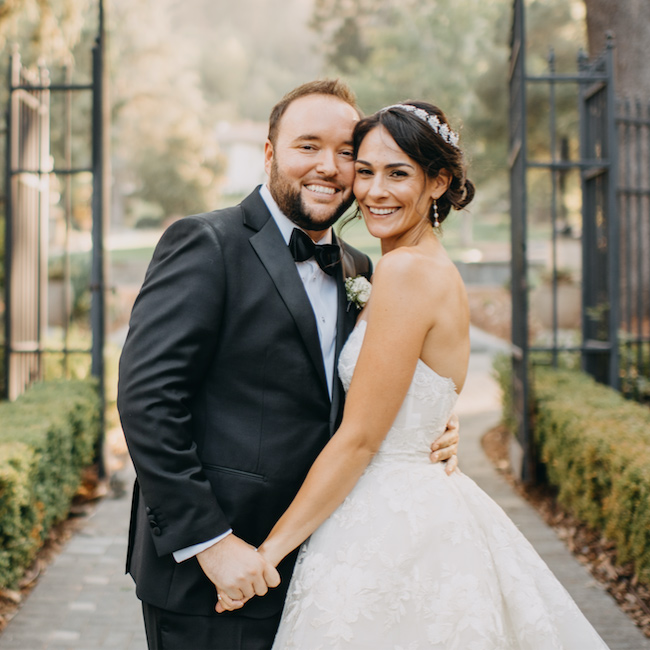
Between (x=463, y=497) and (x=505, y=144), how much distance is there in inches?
A: 803

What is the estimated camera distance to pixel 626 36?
7871 millimetres

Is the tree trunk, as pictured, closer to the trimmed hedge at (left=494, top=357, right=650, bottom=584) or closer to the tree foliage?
the trimmed hedge at (left=494, top=357, right=650, bottom=584)

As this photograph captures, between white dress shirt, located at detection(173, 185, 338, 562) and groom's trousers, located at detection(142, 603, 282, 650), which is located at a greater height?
white dress shirt, located at detection(173, 185, 338, 562)

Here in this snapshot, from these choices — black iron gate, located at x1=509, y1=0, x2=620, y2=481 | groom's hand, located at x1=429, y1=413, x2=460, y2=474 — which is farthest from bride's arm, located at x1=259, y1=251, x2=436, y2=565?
black iron gate, located at x1=509, y1=0, x2=620, y2=481

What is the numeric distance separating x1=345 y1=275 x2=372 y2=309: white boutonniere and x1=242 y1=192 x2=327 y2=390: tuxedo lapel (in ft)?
0.89

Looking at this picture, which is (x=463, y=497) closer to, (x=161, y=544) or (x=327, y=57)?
(x=161, y=544)

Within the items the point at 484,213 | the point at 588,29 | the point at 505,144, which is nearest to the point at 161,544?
the point at 588,29

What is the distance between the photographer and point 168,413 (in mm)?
1947

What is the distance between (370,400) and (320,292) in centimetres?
44

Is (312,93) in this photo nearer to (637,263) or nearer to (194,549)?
(194,549)

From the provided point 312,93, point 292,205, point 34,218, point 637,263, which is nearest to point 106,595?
point 292,205

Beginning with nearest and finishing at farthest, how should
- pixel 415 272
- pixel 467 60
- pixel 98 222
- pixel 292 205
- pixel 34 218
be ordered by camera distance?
pixel 415 272 < pixel 292 205 < pixel 98 222 < pixel 34 218 < pixel 467 60

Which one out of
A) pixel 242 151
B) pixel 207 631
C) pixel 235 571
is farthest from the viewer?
pixel 242 151

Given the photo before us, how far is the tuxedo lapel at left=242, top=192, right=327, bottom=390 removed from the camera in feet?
7.00
